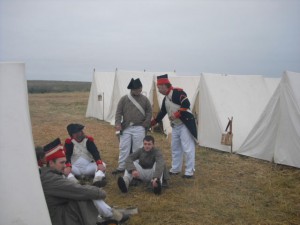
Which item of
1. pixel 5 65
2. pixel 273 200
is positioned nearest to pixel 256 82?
pixel 273 200

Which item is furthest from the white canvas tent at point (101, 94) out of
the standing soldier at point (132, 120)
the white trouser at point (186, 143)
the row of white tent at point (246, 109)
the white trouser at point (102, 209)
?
the white trouser at point (102, 209)

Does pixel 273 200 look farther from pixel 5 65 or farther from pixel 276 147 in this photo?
pixel 5 65

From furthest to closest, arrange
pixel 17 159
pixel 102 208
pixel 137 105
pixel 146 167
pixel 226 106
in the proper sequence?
pixel 226 106 < pixel 137 105 < pixel 146 167 < pixel 102 208 < pixel 17 159

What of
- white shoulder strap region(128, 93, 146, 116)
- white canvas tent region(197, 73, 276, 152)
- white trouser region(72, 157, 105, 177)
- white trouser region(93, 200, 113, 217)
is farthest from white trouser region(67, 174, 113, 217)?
white canvas tent region(197, 73, 276, 152)

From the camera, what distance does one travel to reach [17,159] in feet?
7.83

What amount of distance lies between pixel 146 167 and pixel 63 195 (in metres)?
2.41

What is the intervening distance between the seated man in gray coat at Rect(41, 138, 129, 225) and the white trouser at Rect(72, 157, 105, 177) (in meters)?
2.28

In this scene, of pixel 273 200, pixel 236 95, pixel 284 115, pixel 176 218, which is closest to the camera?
pixel 176 218

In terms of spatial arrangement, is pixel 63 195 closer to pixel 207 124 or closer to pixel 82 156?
pixel 82 156

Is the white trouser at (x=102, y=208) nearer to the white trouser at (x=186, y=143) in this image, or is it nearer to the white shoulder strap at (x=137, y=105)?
the white trouser at (x=186, y=143)

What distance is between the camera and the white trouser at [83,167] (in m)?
5.68

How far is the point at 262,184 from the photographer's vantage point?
5.67 metres

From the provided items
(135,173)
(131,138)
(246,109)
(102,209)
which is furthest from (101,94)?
(102,209)

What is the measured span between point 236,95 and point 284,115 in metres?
2.40
